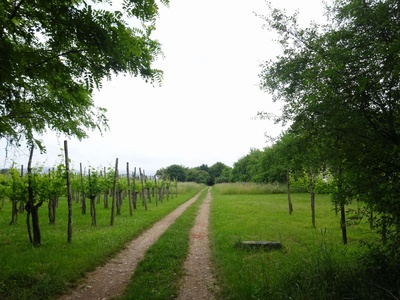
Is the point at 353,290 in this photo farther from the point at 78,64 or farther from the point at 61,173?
the point at 61,173

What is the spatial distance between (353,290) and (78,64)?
6.12 meters

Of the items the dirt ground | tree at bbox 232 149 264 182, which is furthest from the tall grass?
the dirt ground

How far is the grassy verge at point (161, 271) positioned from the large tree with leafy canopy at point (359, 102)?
4.24 m

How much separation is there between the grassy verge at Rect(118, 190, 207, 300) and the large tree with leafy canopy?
167 inches

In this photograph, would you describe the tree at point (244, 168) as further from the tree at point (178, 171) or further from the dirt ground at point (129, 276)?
the dirt ground at point (129, 276)

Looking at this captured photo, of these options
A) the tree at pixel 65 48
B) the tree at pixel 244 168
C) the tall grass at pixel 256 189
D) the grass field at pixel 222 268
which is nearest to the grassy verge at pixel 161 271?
the grass field at pixel 222 268

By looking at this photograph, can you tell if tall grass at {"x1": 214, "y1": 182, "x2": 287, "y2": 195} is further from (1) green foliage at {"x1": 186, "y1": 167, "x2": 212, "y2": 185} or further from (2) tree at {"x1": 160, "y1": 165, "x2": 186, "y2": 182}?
(1) green foliage at {"x1": 186, "y1": 167, "x2": 212, "y2": 185}

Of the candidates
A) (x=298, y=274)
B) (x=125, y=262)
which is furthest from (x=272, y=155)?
(x=125, y=262)

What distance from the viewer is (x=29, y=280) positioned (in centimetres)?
598

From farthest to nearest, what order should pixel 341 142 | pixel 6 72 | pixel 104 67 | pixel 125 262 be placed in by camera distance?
pixel 125 262, pixel 341 142, pixel 104 67, pixel 6 72

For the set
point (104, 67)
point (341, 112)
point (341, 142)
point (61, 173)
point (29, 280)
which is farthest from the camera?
point (61, 173)

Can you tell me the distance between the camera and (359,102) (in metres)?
4.88

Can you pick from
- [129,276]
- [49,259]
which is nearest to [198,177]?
[49,259]

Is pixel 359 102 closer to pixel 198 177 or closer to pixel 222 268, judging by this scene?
pixel 222 268
